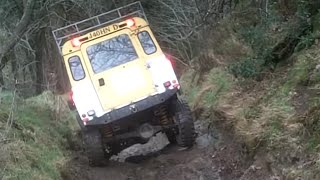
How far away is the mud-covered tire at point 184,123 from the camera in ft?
28.0

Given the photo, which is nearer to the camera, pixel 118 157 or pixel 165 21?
pixel 118 157

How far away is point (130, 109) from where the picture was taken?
8.26 meters

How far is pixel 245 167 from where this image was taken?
6891 mm

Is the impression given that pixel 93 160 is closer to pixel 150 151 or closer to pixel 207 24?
pixel 150 151

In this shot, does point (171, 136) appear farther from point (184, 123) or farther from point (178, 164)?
point (178, 164)

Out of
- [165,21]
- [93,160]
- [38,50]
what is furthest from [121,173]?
[38,50]

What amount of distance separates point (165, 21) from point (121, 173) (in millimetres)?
11062

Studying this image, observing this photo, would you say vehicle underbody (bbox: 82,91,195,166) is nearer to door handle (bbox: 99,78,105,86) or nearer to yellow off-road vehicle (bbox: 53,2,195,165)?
yellow off-road vehicle (bbox: 53,2,195,165)

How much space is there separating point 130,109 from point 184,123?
0.89 meters

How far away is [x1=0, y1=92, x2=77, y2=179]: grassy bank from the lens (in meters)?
6.69

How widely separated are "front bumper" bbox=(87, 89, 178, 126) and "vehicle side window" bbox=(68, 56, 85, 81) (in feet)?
3.09

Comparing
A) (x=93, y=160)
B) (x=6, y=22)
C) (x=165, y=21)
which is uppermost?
(x=6, y=22)

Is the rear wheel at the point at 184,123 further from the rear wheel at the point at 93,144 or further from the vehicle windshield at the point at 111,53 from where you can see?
the rear wheel at the point at 93,144

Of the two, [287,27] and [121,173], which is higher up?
[287,27]
